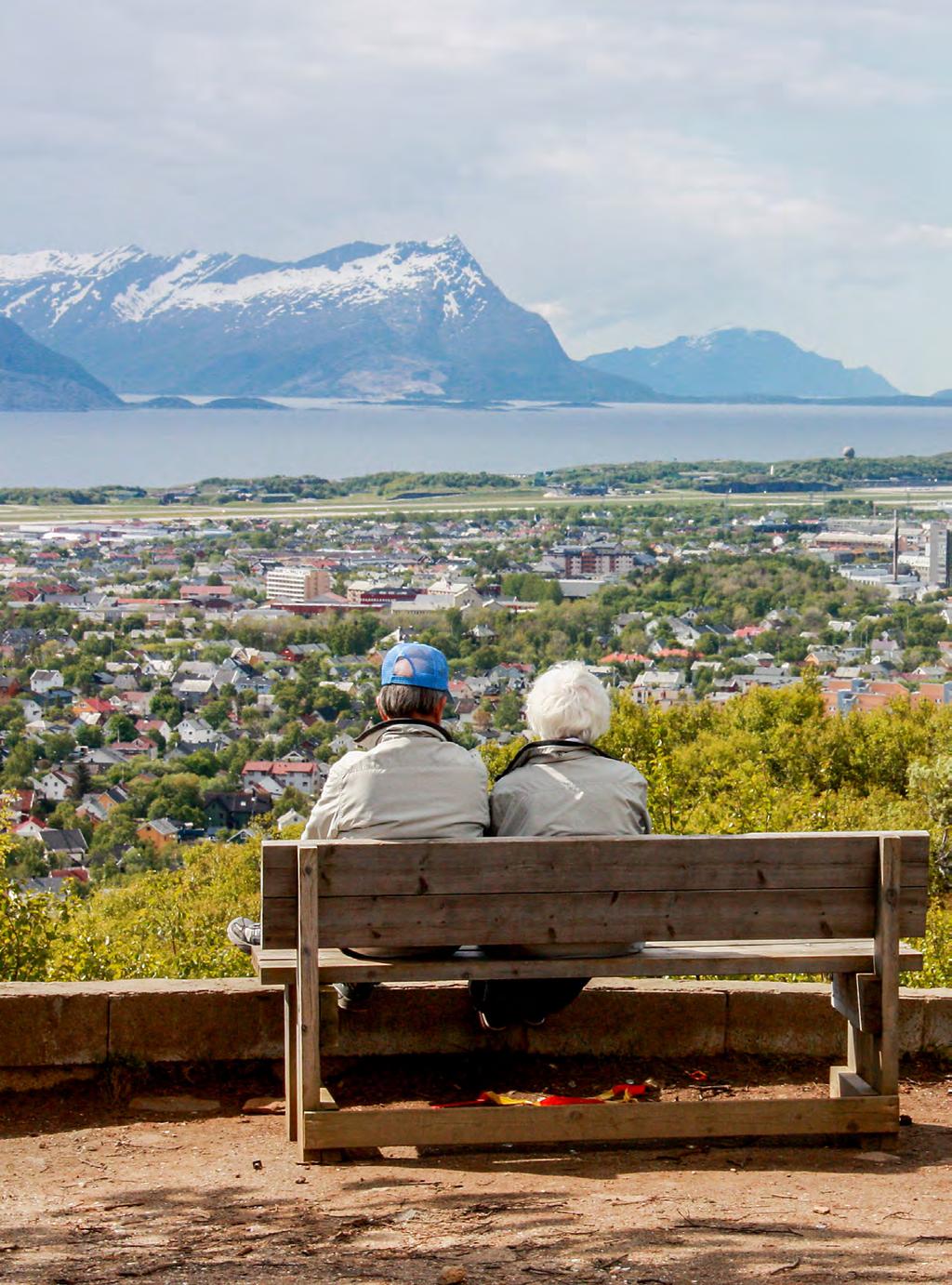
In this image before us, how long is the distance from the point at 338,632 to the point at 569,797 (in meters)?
65.0

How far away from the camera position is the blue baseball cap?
11.5 ft

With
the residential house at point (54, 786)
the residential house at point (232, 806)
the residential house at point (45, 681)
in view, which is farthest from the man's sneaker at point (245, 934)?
the residential house at point (45, 681)

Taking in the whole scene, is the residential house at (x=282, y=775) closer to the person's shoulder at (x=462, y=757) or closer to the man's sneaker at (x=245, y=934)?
the man's sneaker at (x=245, y=934)

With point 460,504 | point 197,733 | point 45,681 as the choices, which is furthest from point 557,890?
point 460,504

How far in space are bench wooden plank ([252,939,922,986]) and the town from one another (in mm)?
4166

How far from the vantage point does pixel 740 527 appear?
107m

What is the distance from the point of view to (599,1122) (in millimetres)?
3219

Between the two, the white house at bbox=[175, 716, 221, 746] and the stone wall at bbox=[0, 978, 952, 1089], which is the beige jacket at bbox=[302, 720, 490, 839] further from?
the white house at bbox=[175, 716, 221, 746]

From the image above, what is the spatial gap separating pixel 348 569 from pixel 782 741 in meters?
69.1

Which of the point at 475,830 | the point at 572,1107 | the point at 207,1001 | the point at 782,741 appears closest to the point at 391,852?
the point at 475,830

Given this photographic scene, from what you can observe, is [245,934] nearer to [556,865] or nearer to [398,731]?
[398,731]

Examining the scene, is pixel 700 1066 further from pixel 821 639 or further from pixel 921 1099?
pixel 821 639

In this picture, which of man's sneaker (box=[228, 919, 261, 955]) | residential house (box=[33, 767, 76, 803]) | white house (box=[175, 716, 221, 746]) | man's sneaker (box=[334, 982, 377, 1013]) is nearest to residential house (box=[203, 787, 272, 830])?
residential house (box=[33, 767, 76, 803])

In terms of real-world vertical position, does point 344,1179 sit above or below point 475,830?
below
